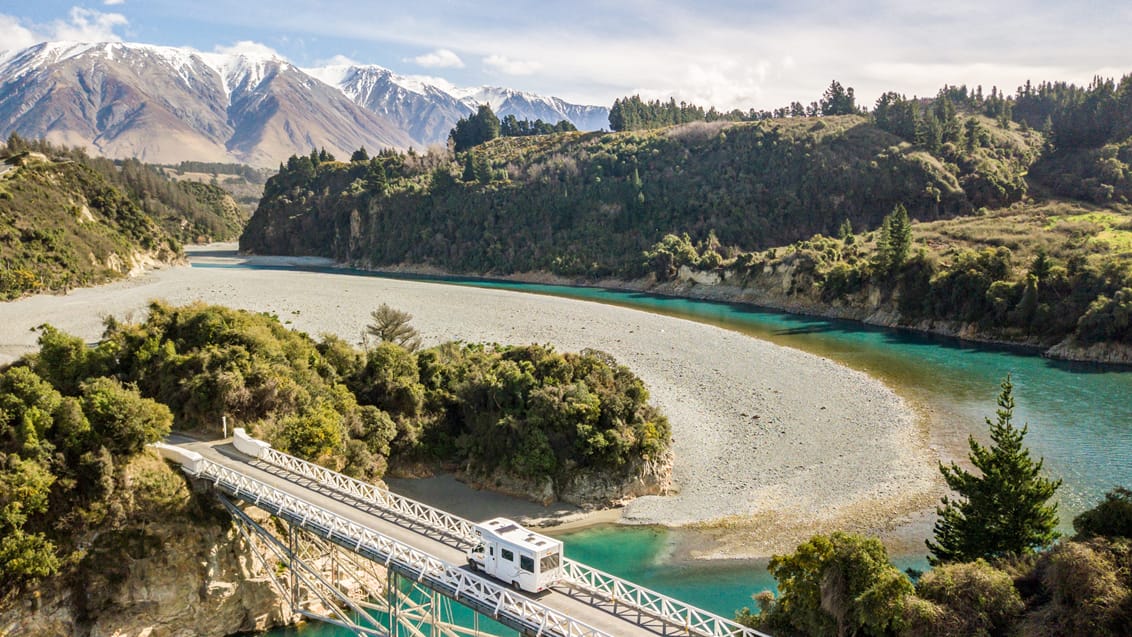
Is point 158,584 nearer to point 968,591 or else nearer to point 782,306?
point 968,591

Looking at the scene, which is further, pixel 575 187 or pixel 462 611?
pixel 575 187

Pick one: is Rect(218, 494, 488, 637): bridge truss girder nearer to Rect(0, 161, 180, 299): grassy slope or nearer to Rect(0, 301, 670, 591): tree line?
Rect(0, 301, 670, 591): tree line

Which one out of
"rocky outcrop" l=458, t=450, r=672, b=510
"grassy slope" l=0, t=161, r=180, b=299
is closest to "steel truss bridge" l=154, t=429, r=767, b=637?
"rocky outcrop" l=458, t=450, r=672, b=510

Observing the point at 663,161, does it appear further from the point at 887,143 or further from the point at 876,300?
the point at 876,300

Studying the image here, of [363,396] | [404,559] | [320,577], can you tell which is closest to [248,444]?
[320,577]

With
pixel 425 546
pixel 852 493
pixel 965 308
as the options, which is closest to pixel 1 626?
pixel 425 546

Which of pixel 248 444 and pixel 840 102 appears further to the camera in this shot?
pixel 840 102
